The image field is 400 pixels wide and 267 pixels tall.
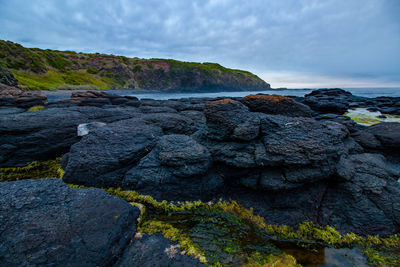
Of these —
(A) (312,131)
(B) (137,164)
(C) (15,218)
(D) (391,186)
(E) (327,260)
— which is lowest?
(E) (327,260)

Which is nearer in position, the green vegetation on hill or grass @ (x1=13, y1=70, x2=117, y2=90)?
the green vegetation on hill

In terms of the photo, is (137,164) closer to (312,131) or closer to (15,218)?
(15,218)

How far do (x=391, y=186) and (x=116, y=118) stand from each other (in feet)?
36.9

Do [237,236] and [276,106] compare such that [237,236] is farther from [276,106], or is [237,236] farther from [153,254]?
[276,106]

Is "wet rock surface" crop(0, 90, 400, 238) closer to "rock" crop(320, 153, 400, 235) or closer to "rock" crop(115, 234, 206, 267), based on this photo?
"rock" crop(320, 153, 400, 235)

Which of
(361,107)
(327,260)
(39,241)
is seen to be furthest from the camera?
(361,107)

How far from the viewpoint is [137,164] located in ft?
17.6

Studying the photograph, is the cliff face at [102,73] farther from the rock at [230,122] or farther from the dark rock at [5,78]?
the rock at [230,122]

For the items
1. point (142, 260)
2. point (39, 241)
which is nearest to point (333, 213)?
point (142, 260)

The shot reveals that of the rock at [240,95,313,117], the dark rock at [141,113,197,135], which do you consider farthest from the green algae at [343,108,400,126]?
the dark rock at [141,113,197,135]

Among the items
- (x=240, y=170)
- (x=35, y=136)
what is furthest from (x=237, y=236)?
(x=35, y=136)

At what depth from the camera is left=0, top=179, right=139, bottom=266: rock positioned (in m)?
2.48

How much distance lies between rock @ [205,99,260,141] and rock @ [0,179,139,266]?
336cm

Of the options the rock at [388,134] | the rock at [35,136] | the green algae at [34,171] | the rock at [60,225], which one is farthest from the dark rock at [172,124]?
the rock at [388,134]
